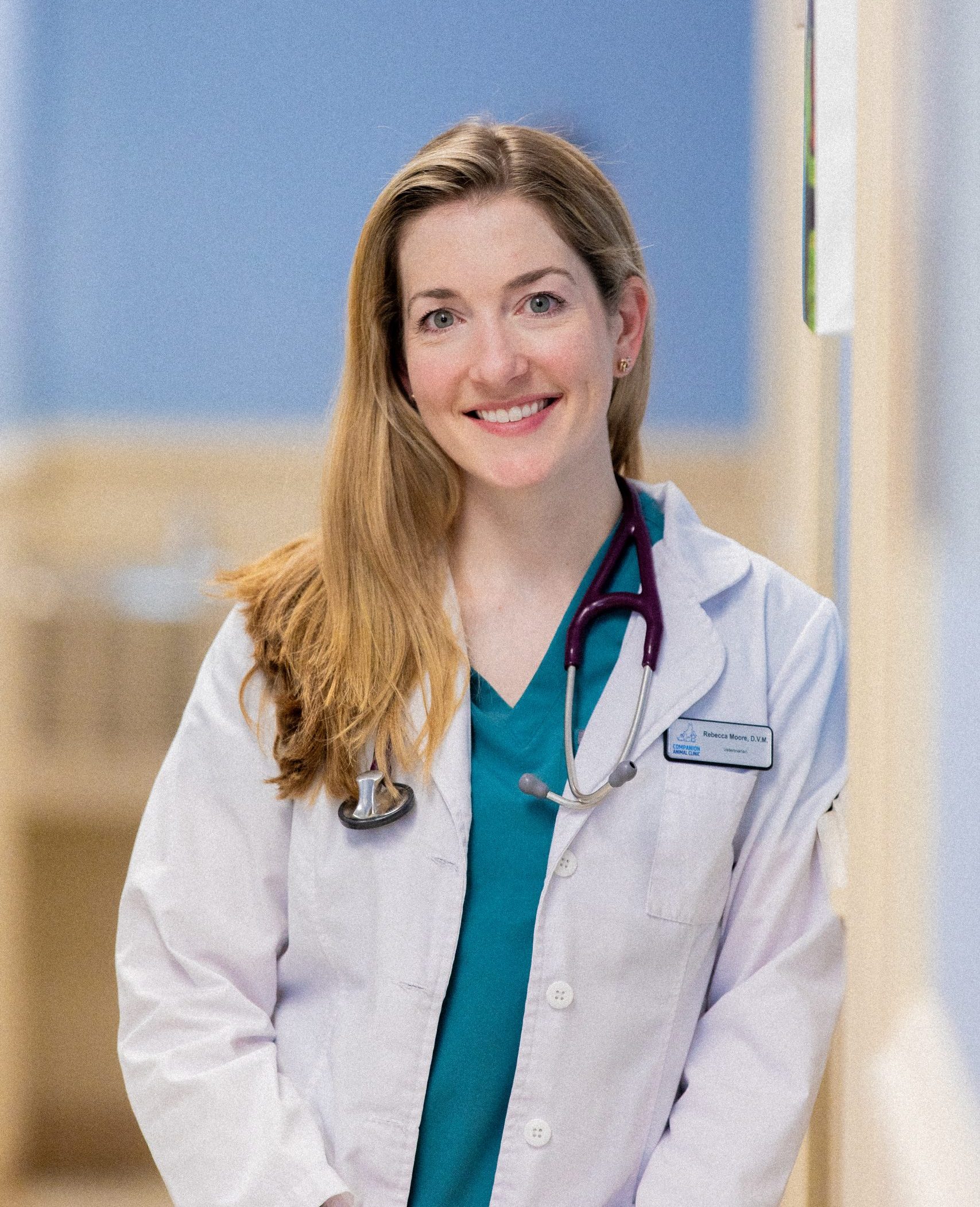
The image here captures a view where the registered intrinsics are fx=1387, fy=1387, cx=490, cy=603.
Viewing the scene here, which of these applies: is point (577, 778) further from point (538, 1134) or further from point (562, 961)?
point (538, 1134)

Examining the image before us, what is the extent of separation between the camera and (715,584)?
3.91ft

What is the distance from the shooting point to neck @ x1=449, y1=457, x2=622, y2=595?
123cm

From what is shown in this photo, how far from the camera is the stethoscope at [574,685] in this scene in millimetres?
1092

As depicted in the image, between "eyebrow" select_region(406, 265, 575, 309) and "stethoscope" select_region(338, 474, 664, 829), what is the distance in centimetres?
23

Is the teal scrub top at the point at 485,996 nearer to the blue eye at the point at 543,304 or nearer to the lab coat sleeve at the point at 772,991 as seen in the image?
the lab coat sleeve at the point at 772,991

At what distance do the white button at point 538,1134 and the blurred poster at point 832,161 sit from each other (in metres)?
0.66

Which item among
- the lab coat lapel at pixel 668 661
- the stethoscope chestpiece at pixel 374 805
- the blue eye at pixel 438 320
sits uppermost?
the blue eye at pixel 438 320

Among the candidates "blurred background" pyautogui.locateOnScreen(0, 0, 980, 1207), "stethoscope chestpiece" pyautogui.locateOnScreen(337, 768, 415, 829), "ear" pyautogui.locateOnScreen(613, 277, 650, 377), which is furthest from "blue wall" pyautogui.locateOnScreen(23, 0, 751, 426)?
"stethoscope chestpiece" pyautogui.locateOnScreen(337, 768, 415, 829)

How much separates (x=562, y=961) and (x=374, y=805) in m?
0.20

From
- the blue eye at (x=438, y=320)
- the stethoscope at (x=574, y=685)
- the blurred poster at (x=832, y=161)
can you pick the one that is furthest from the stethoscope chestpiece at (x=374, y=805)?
the blurred poster at (x=832, y=161)

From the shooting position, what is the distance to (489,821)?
1.13 metres

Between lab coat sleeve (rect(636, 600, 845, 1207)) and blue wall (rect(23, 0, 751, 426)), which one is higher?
blue wall (rect(23, 0, 751, 426))

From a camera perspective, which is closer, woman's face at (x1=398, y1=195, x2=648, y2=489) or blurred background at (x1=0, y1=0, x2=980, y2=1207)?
woman's face at (x1=398, y1=195, x2=648, y2=489)

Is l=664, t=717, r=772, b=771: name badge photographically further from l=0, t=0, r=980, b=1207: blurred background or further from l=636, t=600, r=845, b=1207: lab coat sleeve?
l=0, t=0, r=980, b=1207: blurred background
